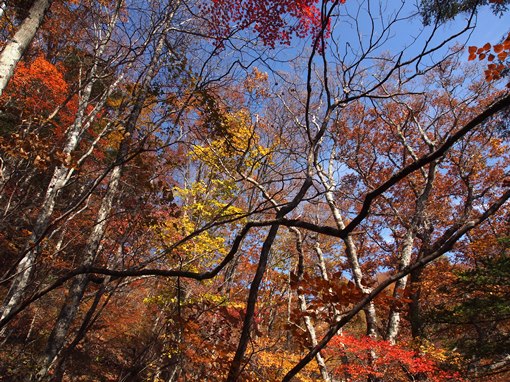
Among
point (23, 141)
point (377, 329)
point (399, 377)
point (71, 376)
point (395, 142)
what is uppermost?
point (395, 142)

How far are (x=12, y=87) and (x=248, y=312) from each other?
13440 mm

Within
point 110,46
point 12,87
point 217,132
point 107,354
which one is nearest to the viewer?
point 217,132

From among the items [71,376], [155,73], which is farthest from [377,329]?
[71,376]

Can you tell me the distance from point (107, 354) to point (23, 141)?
1411cm

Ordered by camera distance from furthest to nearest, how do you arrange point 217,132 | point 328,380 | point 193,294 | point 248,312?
point 193,294 < point 328,380 < point 217,132 < point 248,312

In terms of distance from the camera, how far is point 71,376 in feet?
37.3

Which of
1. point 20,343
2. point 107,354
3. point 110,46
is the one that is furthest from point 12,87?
point 107,354

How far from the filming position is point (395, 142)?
1234cm

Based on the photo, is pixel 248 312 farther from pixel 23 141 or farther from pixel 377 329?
pixel 377 329

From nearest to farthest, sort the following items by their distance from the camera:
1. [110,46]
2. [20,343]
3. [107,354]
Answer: [110,46], [20,343], [107,354]

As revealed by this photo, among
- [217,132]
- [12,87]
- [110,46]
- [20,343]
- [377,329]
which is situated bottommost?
[20,343]

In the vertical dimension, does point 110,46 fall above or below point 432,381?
above

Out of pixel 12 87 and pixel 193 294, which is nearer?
pixel 193 294

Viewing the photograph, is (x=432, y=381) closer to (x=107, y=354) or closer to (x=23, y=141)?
(x=23, y=141)
